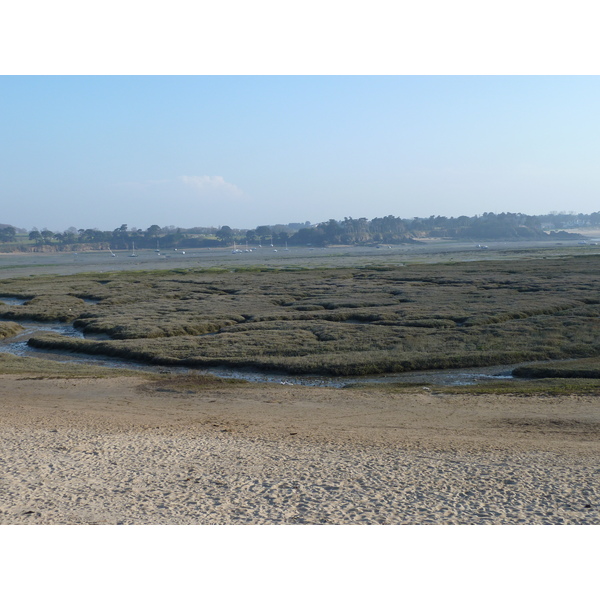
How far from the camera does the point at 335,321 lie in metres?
40.8

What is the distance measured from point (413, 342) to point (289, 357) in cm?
660

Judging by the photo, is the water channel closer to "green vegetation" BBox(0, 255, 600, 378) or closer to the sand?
"green vegetation" BBox(0, 255, 600, 378)

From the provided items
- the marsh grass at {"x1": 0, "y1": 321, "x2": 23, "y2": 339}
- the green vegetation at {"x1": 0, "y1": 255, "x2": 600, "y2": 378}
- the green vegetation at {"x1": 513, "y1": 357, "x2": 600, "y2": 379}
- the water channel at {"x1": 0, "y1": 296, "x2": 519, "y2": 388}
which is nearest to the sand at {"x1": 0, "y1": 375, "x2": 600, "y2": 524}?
the water channel at {"x1": 0, "y1": 296, "x2": 519, "y2": 388}

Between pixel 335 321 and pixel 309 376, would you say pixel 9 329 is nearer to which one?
pixel 335 321

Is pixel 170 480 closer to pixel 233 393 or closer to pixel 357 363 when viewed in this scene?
pixel 233 393

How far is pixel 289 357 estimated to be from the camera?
95.8ft

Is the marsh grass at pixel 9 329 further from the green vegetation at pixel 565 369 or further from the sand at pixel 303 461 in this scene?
the green vegetation at pixel 565 369

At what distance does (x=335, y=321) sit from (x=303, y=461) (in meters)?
27.4

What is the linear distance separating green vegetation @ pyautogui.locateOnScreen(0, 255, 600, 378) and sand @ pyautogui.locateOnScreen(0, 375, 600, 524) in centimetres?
817

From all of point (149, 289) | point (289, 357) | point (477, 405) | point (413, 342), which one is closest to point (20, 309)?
point (149, 289)

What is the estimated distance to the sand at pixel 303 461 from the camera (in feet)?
34.8

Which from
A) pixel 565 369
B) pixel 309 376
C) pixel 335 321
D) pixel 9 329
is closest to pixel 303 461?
pixel 309 376

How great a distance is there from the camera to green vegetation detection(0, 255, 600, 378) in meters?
29.1

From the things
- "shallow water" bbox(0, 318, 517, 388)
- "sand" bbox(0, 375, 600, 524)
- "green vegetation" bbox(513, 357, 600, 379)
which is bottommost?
"shallow water" bbox(0, 318, 517, 388)
